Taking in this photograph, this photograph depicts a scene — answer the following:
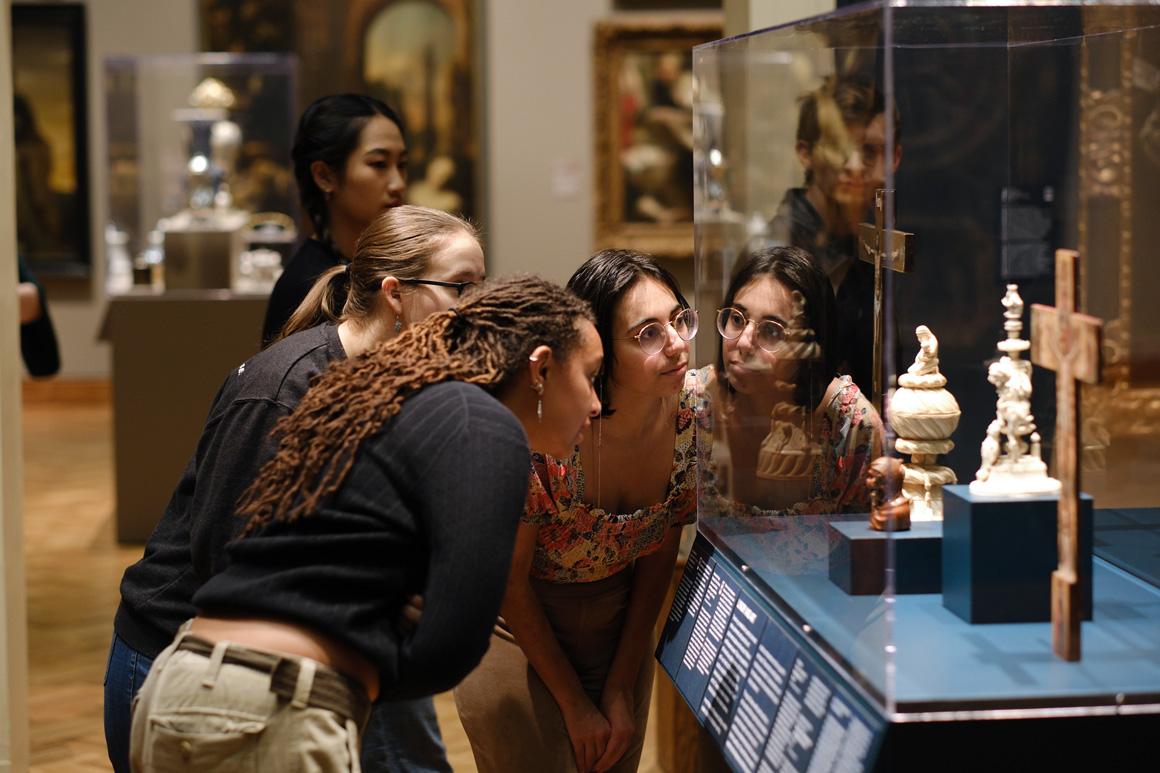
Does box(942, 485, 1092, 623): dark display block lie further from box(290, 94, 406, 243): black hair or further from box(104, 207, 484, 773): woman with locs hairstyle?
box(290, 94, 406, 243): black hair

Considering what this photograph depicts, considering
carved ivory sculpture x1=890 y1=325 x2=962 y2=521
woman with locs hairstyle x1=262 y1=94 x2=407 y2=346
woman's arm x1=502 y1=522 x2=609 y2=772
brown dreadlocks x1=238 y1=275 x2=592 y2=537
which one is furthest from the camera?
woman with locs hairstyle x1=262 y1=94 x2=407 y2=346

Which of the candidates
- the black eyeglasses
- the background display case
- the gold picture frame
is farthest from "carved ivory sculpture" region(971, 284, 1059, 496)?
the gold picture frame

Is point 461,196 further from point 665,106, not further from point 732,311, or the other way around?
point 732,311

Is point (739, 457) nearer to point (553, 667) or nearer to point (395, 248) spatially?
point (553, 667)

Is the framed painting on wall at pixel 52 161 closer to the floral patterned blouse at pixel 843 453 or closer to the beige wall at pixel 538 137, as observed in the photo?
the beige wall at pixel 538 137

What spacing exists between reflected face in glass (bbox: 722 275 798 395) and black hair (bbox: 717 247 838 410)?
0.02m

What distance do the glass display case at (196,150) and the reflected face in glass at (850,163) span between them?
6526 mm

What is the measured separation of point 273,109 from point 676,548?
7096 millimetres

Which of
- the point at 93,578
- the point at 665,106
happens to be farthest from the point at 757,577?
the point at 665,106

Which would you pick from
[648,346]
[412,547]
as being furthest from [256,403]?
[648,346]

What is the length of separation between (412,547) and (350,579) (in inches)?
3.9

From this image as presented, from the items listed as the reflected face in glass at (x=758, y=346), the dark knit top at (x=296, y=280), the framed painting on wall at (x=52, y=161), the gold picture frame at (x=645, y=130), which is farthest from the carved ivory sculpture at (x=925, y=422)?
the framed painting on wall at (x=52, y=161)

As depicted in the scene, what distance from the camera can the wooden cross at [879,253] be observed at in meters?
2.51

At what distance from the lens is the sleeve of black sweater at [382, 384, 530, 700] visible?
2123 millimetres
